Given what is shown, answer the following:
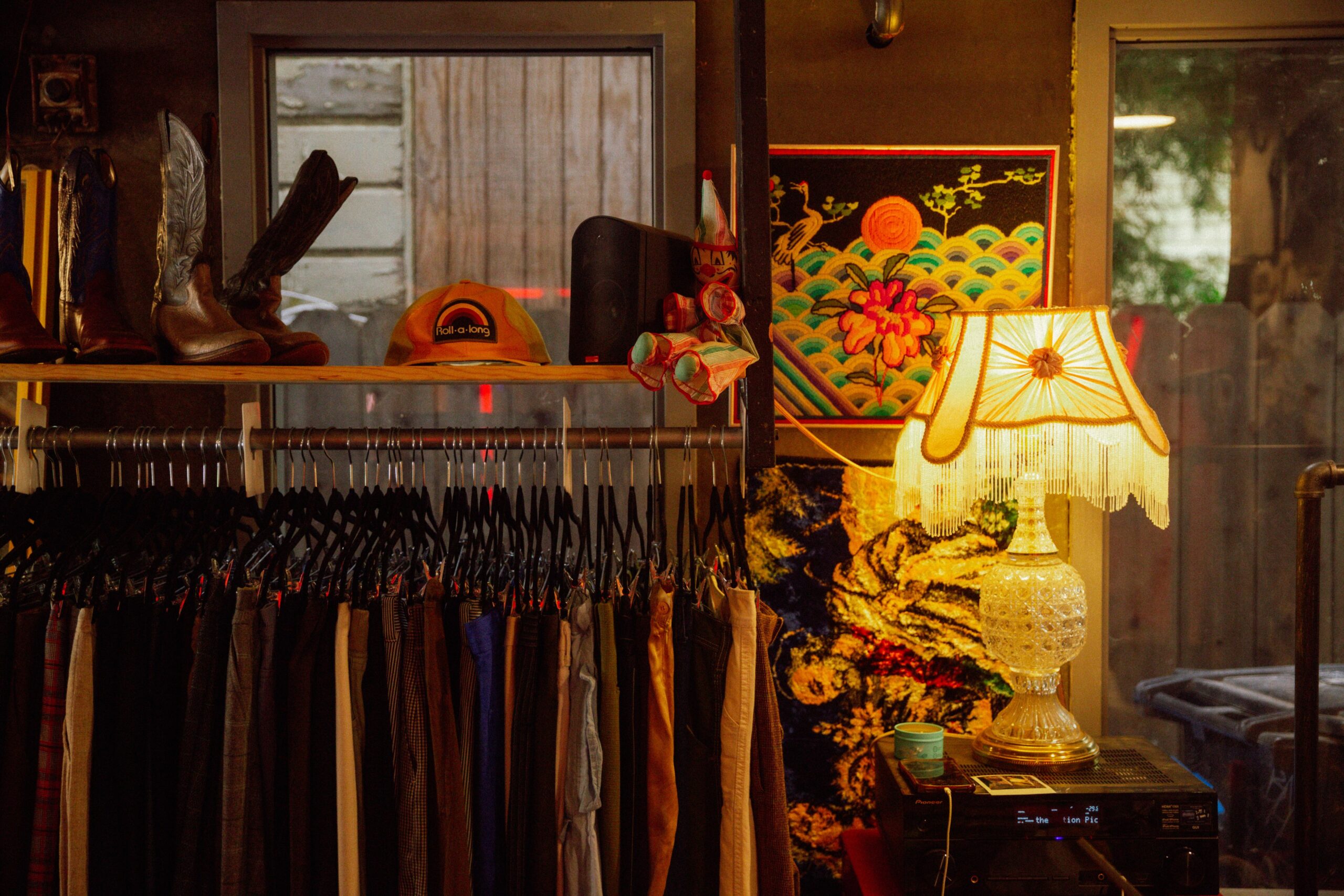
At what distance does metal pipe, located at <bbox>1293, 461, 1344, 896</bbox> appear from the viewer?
4.92 ft

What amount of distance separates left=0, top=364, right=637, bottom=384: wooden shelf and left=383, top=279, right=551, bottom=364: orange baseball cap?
2.3 inches

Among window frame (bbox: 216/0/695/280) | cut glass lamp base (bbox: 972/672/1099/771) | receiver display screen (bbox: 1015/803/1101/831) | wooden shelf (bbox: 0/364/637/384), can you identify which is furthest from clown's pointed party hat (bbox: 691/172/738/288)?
receiver display screen (bbox: 1015/803/1101/831)

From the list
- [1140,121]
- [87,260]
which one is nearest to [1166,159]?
[1140,121]

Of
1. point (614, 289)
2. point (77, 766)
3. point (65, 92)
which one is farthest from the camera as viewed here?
point (65, 92)

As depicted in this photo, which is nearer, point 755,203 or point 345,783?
point 345,783

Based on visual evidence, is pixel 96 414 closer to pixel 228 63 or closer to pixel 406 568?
pixel 228 63

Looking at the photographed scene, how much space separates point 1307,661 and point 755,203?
1.22m

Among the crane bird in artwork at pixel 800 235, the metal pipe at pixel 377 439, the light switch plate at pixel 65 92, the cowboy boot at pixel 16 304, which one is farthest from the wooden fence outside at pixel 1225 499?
the light switch plate at pixel 65 92

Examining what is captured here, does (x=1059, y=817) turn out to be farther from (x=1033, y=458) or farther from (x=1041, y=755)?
(x=1033, y=458)

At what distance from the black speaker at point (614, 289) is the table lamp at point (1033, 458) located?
517mm

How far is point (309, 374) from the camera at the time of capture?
1.43 metres

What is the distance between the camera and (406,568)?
1.46 meters

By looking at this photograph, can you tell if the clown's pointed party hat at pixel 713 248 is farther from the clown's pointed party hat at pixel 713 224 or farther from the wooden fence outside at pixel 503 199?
the wooden fence outside at pixel 503 199

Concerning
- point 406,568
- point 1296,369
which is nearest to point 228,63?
point 406,568
